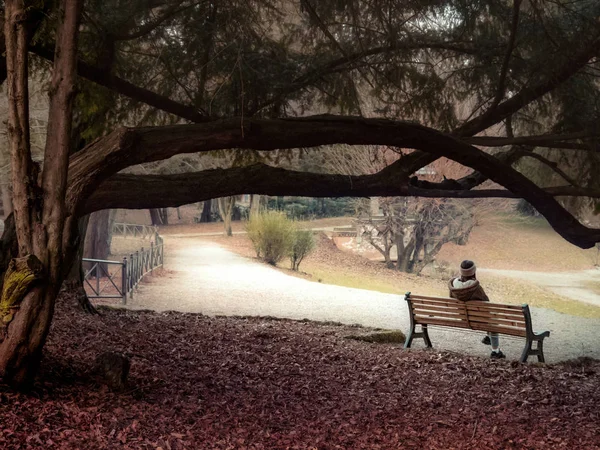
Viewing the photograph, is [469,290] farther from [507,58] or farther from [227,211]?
[227,211]

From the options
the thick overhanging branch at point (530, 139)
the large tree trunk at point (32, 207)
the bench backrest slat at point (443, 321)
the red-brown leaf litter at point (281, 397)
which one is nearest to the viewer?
the red-brown leaf litter at point (281, 397)

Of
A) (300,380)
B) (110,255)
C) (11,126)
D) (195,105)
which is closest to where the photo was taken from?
(11,126)

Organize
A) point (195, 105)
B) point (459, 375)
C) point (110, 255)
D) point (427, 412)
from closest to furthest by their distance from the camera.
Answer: point (427, 412) → point (459, 375) → point (195, 105) → point (110, 255)

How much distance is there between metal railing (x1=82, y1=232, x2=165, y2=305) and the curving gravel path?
278 mm

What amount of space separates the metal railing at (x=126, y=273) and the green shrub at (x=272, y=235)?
8.67 feet

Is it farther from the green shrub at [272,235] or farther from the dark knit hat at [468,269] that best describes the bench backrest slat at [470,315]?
the green shrub at [272,235]

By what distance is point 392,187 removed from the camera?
5.61 metres

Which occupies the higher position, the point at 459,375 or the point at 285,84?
the point at 285,84

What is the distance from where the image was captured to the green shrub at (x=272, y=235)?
1773cm

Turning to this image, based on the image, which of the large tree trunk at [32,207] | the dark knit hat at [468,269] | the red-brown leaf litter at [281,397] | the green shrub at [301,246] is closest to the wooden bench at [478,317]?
the dark knit hat at [468,269]

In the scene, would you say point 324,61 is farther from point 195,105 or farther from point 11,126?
point 11,126

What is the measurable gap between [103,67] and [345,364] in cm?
309

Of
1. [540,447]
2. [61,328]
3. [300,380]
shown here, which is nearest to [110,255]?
[61,328]

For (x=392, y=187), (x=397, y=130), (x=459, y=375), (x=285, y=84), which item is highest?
(x=285, y=84)
